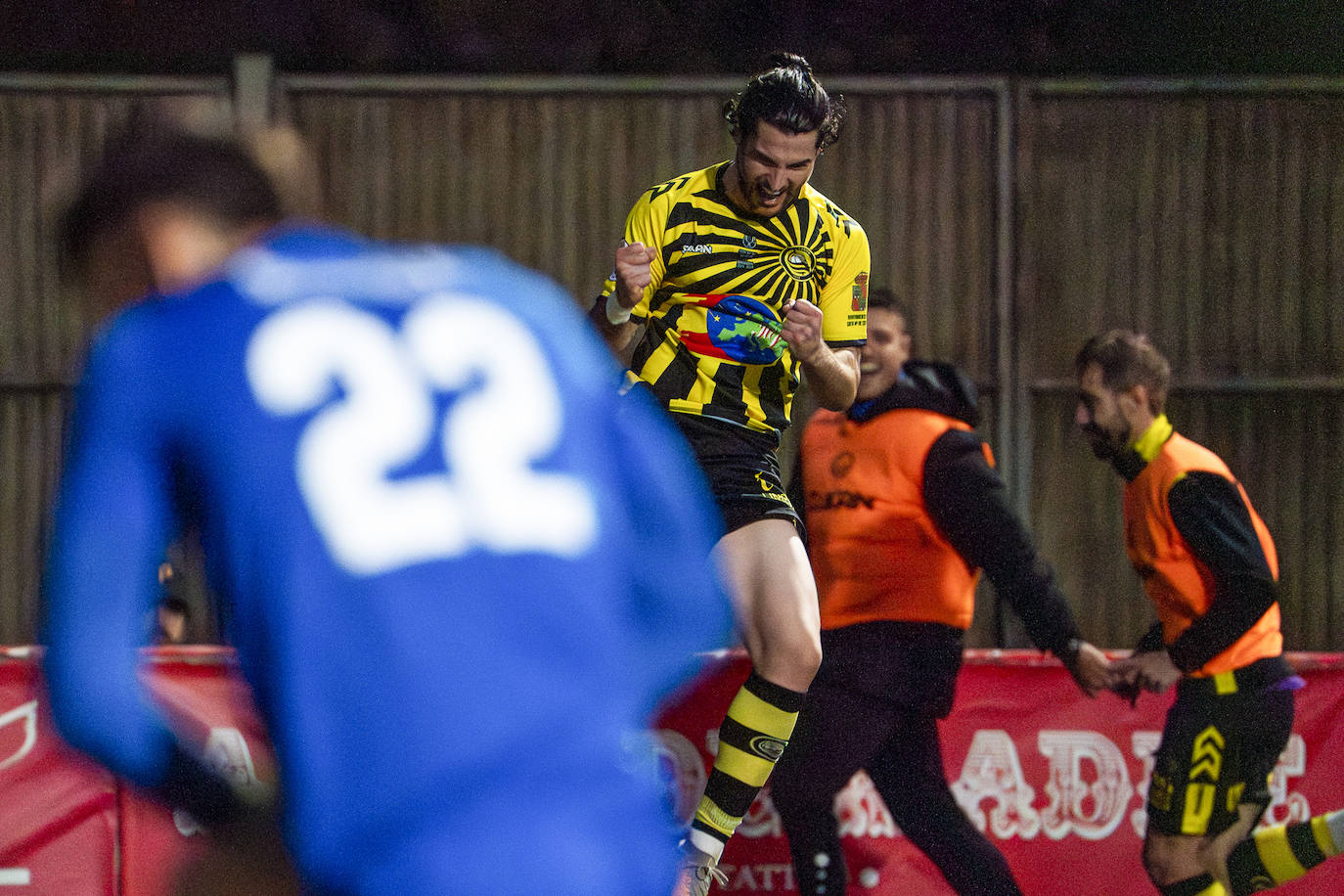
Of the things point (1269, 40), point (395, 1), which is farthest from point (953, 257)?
point (395, 1)

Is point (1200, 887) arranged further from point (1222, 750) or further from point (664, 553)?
point (664, 553)

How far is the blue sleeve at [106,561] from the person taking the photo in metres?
1.27

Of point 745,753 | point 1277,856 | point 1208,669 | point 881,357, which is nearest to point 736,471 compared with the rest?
point 745,753

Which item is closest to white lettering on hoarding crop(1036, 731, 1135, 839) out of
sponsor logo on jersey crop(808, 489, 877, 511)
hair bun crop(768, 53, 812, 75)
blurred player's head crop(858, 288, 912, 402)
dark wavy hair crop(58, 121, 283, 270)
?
sponsor logo on jersey crop(808, 489, 877, 511)

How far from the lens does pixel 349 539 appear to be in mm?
1280

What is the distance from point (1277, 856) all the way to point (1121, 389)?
1677mm

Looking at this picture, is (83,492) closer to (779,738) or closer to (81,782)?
(779,738)

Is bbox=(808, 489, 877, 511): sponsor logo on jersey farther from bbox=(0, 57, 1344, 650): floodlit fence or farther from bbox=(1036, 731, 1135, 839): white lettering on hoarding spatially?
bbox=(0, 57, 1344, 650): floodlit fence

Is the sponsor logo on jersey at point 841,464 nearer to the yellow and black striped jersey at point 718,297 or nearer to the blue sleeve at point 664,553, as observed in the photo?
the yellow and black striped jersey at point 718,297

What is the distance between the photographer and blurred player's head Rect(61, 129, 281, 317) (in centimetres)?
139

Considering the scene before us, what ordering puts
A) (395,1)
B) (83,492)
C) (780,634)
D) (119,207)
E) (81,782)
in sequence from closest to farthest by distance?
1. (83,492)
2. (119,207)
3. (780,634)
4. (81,782)
5. (395,1)

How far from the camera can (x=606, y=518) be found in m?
1.43

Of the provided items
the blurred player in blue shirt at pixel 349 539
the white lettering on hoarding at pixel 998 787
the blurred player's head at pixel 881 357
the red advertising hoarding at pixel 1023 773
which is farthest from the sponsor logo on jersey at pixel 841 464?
the blurred player in blue shirt at pixel 349 539

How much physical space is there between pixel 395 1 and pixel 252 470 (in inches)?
386
